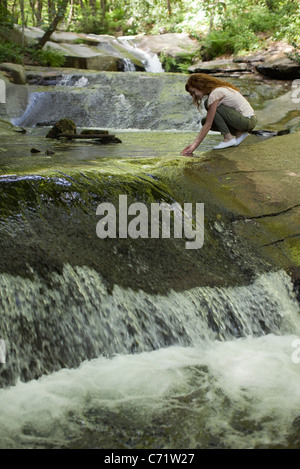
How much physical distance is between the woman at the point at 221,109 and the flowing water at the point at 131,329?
1681 millimetres

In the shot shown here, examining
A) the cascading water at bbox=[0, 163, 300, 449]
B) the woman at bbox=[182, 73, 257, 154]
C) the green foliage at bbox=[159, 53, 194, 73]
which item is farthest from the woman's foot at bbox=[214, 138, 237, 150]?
the green foliage at bbox=[159, 53, 194, 73]

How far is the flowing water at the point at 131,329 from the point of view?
2453 millimetres

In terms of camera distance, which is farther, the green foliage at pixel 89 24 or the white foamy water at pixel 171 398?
the green foliage at pixel 89 24

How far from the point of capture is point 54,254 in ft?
11.2

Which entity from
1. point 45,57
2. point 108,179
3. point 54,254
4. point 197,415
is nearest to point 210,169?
point 108,179

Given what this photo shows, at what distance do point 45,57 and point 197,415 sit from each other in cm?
1699

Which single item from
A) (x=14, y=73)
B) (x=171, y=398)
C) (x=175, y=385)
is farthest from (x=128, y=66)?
(x=171, y=398)

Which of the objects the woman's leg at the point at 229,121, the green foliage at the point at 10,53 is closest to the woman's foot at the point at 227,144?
the woman's leg at the point at 229,121

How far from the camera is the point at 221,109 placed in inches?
245

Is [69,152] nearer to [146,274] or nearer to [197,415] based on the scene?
[146,274]

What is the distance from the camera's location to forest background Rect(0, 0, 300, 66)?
16734 mm

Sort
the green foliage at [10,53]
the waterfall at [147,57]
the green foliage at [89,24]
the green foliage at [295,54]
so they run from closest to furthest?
the green foliage at [295,54] → the green foliage at [10,53] → the waterfall at [147,57] → the green foliage at [89,24]

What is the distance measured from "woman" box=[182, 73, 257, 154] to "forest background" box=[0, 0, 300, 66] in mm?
9473

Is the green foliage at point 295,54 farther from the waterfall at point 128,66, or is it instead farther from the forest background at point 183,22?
the waterfall at point 128,66
